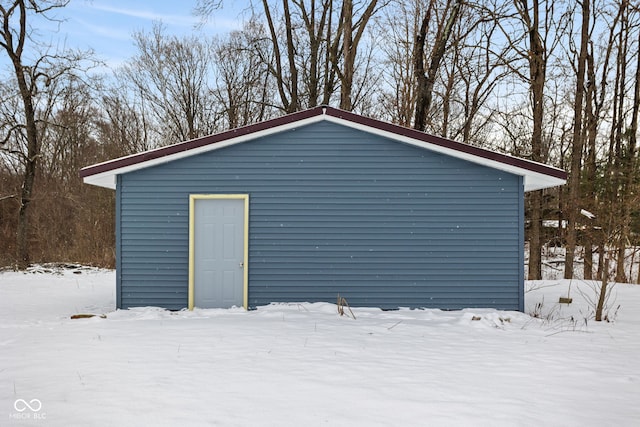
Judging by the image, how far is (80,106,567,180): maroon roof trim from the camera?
8.50 metres

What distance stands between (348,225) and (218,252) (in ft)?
7.68

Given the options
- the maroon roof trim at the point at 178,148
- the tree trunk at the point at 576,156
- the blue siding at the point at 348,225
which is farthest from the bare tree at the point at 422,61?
the maroon roof trim at the point at 178,148

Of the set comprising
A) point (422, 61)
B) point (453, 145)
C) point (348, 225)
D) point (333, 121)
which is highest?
point (422, 61)

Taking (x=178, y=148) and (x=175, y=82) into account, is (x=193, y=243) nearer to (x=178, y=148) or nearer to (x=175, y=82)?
(x=178, y=148)

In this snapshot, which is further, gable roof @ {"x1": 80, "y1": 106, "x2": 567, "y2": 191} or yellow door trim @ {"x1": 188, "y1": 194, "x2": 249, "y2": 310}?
yellow door trim @ {"x1": 188, "y1": 194, "x2": 249, "y2": 310}

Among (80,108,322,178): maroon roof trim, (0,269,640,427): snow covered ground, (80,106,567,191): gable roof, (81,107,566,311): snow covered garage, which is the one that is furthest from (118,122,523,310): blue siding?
(0,269,640,427): snow covered ground

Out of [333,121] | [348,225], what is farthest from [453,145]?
[348,225]

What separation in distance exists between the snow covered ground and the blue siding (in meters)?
0.46

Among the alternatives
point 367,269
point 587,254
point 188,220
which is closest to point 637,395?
point 367,269

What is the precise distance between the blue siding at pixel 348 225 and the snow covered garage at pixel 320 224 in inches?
0.7

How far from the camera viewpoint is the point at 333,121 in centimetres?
884

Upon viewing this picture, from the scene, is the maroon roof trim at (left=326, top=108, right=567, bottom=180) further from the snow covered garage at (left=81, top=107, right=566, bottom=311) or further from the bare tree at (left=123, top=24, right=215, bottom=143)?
the bare tree at (left=123, top=24, right=215, bottom=143)

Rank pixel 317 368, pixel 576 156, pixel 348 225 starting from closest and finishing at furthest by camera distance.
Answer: pixel 317 368
pixel 348 225
pixel 576 156

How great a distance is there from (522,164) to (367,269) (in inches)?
125
